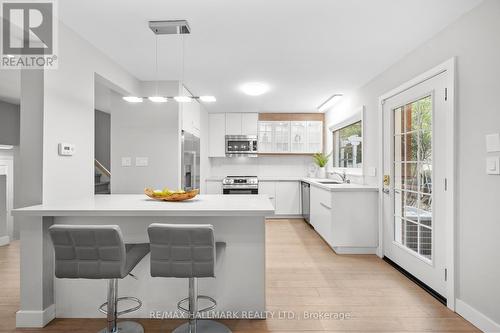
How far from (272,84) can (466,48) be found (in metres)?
2.51

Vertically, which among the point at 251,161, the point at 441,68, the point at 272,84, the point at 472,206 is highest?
the point at 272,84

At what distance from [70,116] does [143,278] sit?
157cm

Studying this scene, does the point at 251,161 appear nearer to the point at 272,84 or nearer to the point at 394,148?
the point at 272,84

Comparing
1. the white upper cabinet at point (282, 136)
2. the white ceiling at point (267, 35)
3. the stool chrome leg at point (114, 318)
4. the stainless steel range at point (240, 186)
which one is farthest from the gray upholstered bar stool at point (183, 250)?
the white upper cabinet at point (282, 136)

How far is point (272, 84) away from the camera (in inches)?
175

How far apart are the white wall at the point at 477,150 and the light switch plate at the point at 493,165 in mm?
45

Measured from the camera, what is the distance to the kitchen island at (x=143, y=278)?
2271mm

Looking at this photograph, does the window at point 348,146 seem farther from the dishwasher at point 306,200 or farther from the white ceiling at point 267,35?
the white ceiling at point 267,35

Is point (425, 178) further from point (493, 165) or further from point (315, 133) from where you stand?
point (315, 133)

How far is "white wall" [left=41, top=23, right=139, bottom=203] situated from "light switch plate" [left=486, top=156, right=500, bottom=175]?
10.9 ft

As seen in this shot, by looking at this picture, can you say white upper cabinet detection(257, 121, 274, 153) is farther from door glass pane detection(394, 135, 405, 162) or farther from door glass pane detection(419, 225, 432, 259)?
door glass pane detection(419, 225, 432, 259)

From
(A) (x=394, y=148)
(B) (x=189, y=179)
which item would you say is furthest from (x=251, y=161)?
(A) (x=394, y=148)

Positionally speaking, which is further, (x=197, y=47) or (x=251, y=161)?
(x=251, y=161)

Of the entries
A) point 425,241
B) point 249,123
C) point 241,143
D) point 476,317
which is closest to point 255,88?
point 249,123
